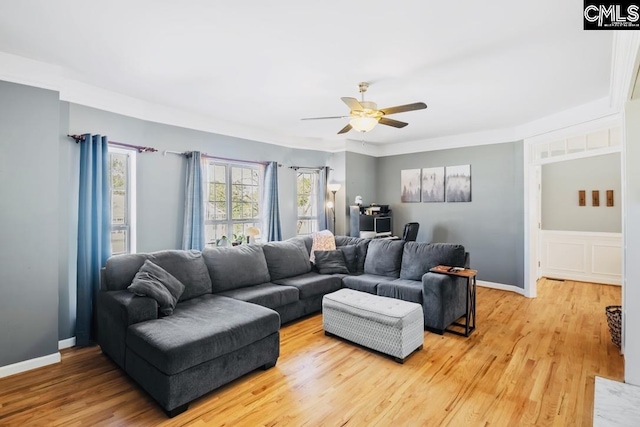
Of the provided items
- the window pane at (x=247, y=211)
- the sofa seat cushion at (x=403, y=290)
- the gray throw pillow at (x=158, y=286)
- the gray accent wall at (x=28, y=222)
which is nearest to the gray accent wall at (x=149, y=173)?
the gray accent wall at (x=28, y=222)

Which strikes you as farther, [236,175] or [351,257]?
[236,175]

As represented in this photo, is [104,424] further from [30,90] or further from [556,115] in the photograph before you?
[556,115]

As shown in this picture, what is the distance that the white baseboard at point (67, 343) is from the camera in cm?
325

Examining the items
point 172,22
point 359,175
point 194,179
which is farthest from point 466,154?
point 172,22

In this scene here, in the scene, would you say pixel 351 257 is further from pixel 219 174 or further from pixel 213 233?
pixel 219 174

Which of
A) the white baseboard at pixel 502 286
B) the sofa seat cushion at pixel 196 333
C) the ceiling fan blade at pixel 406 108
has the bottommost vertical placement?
the white baseboard at pixel 502 286

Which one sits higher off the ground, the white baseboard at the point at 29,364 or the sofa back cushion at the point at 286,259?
the sofa back cushion at the point at 286,259

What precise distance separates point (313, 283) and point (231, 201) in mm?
1947

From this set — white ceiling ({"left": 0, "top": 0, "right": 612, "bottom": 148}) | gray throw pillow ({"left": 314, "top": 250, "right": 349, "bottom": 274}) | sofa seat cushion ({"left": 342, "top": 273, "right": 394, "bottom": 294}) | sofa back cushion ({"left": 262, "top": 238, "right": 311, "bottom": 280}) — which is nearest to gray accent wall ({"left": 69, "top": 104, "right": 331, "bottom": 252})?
white ceiling ({"left": 0, "top": 0, "right": 612, "bottom": 148})

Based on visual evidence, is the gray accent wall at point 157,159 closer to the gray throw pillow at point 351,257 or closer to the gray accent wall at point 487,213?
the gray throw pillow at point 351,257

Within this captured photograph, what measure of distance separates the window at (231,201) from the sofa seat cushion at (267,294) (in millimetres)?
1348

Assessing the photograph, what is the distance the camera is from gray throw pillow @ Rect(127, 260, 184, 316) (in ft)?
9.07

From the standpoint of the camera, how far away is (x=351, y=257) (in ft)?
16.2

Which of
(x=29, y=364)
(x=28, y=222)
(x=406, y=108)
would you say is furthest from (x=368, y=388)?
(x=28, y=222)
